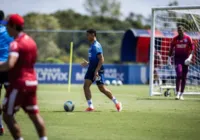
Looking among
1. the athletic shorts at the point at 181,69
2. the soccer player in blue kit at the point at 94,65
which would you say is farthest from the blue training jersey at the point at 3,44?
the athletic shorts at the point at 181,69

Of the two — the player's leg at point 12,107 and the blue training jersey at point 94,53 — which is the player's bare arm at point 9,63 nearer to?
the player's leg at point 12,107

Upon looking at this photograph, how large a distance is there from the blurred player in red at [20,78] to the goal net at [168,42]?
13757mm

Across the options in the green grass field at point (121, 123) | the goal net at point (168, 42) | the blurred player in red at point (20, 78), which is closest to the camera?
the blurred player in red at point (20, 78)

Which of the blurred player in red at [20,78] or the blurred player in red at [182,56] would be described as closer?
the blurred player in red at [20,78]

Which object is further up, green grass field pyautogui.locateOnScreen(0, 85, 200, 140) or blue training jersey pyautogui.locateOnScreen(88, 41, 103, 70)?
blue training jersey pyautogui.locateOnScreen(88, 41, 103, 70)

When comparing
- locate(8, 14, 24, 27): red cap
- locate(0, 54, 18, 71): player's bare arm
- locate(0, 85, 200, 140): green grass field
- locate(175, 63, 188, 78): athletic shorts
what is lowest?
locate(0, 85, 200, 140): green grass field

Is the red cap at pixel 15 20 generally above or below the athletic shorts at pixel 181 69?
above

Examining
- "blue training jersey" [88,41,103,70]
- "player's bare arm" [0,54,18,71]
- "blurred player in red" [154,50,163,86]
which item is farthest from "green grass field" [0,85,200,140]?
"blurred player in red" [154,50,163,86]

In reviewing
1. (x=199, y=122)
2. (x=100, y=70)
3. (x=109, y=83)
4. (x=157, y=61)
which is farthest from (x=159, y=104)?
(x=109, y=83)

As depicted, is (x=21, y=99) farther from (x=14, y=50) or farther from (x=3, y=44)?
(x=3, y=44)

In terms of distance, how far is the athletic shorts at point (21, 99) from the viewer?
27.9 feet

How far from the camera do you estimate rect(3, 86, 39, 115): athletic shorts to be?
850cm

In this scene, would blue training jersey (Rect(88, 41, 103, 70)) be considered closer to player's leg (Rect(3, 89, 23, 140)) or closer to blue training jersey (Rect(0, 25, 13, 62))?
blue training jersey (Rect(0, 25, 13, 62))

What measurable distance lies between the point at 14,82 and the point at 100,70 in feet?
23.8
